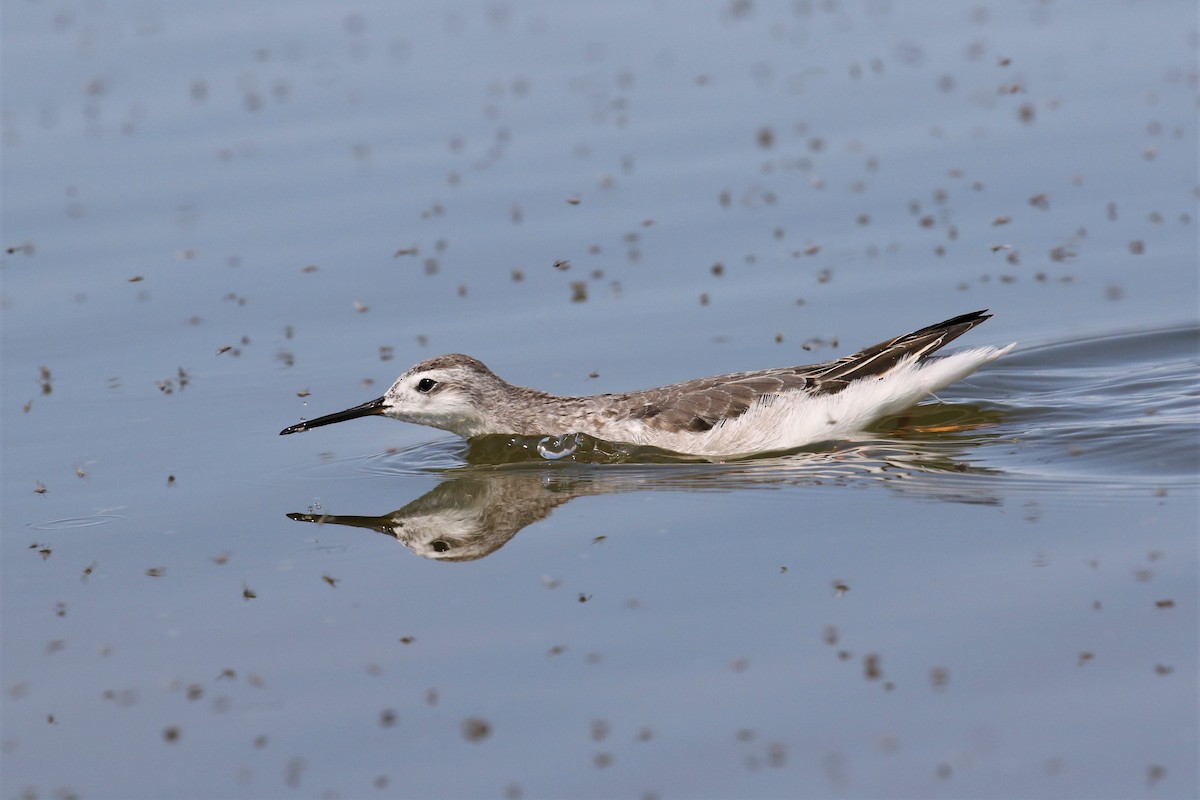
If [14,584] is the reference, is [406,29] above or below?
above

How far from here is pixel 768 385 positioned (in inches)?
491

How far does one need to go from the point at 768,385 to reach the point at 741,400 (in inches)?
9.8

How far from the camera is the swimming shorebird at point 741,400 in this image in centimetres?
1248

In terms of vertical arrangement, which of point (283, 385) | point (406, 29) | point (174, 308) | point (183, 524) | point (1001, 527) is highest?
point (406, 29)

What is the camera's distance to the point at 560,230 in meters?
17.0

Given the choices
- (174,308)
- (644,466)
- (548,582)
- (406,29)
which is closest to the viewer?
(548,582)

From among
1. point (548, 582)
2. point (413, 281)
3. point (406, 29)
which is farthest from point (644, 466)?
point (406, 29)

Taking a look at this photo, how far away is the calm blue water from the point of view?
812 centimetres

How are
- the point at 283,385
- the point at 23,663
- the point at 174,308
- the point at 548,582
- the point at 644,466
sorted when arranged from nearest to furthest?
the point at 23,663
the point at 548,582
the point at 644,466
the point at 283,385
the point at 174,308

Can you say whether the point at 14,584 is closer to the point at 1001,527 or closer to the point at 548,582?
the point at 548,582

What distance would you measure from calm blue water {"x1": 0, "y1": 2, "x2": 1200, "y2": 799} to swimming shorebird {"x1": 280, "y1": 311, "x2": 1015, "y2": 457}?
36 centimetres

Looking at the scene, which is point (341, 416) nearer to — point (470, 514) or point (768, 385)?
point (470, 514)

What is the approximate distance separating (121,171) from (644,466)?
9.47 meters

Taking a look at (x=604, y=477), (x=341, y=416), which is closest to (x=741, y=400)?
(x=604, y=477)
